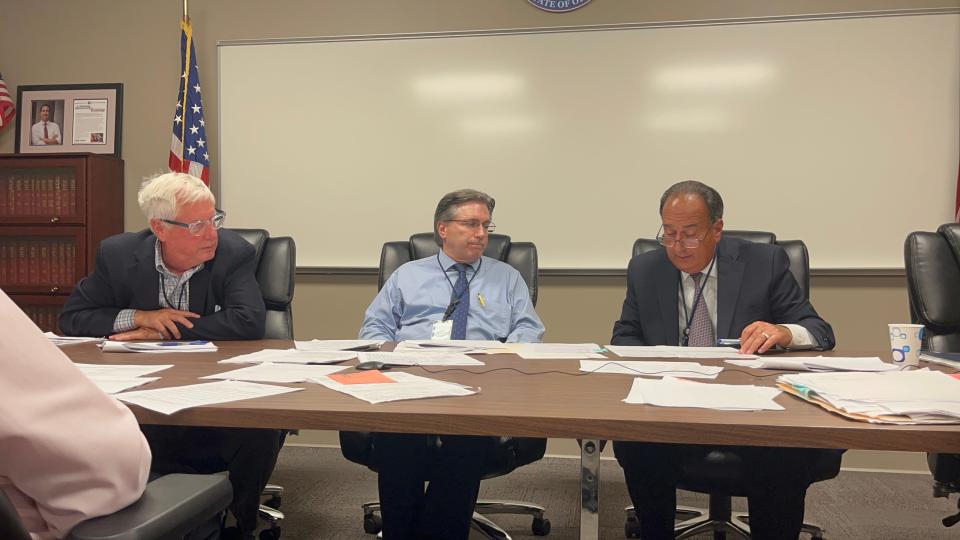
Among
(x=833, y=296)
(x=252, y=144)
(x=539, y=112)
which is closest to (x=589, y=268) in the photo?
(x=539, y=112)

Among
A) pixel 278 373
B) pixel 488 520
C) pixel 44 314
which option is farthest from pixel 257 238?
pixel 44 314

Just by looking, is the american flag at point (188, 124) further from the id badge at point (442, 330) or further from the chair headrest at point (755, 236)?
the chair headrest at point (755, 236)

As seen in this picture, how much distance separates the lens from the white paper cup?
1.74 m

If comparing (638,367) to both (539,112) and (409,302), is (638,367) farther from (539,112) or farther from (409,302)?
(539,112)

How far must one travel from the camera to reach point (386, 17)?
387cm

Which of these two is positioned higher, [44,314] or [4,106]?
[4,106]

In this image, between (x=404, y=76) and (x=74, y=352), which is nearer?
(x=74, y=352)

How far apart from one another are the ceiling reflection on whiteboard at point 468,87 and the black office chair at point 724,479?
1460mm

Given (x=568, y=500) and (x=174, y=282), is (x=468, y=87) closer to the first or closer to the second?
(x=174, y=282)

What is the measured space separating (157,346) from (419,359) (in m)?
0.80

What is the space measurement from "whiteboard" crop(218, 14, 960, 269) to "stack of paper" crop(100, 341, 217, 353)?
183 cm

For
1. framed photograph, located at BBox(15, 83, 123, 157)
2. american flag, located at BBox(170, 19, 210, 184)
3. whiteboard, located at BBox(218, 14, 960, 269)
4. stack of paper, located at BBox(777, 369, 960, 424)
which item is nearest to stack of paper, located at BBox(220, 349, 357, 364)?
stack of paper, located at BBox(777, 369, 960, 424)

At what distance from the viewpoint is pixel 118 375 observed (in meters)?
1.51

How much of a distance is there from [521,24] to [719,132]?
1166mm
